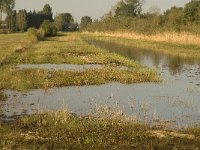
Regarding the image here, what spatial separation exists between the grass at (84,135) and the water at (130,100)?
4.56ft

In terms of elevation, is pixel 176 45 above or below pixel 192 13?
below

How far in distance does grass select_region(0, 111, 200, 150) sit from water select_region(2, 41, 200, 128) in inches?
54.8

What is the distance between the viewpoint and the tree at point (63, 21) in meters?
140

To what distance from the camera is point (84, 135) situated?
10211 mm

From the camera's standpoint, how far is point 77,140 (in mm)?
9820

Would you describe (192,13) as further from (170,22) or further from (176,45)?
(176,45)

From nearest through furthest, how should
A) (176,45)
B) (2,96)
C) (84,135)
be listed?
1. (84,135)
2. (2,96)
3. (176,45)

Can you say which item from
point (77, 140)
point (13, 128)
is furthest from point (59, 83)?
point (77, 140)

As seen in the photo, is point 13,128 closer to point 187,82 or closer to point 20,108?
point 20,108

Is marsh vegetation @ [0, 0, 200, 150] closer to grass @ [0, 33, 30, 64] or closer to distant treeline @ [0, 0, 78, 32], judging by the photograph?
grass @ [0, 33, 30, 64]

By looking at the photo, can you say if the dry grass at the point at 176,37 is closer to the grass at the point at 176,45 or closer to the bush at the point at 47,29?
the grass at the point at 176,45

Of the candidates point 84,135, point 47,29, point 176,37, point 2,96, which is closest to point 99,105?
point 2,96

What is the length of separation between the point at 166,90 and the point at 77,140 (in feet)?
30.0

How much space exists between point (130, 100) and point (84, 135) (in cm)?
576
